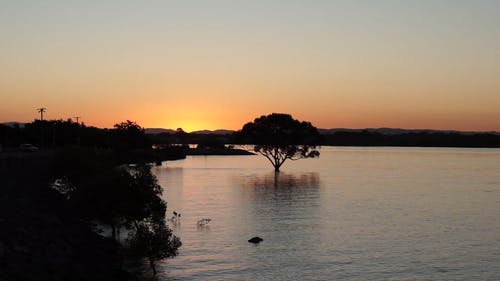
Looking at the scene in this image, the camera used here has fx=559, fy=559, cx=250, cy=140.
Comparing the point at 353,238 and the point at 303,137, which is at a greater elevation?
the point at 303,137

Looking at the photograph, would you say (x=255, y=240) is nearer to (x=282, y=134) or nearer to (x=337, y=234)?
(x=337, y=234)

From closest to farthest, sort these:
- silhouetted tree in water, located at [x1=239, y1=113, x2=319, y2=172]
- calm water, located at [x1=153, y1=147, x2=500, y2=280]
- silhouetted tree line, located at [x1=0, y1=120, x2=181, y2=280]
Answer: silhouetted tree line, located at [x1=0, y1=120, x2=181, y2=280] → calm water, located at [x1=153, y1=147, x2=500, y2=280] → silhouetted tree in water, located at [x1=239, y1=113, x2=319, y2=172]

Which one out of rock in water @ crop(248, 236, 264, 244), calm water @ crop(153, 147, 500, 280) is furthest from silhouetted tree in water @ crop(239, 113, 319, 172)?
rock in water @ crop(248, 236, 264, 244)

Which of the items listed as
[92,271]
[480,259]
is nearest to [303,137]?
[480,259]

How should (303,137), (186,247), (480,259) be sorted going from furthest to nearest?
(303,137) < (186,247) < (480,259)

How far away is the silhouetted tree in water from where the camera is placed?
480ft

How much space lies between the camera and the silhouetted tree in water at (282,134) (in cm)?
14625

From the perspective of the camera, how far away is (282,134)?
146m

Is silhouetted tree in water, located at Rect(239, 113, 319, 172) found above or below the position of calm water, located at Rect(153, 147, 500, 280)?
above

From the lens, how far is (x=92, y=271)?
33.6m

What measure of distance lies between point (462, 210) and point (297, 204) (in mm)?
22363

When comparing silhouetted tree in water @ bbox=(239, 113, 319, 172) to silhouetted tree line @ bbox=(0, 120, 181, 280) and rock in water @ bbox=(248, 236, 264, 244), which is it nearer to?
silhouetted tree line @ bbox=(0, 120, 181, 280)

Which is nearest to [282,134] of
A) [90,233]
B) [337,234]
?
[337,234]

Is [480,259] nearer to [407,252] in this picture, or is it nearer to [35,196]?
[407,252]
